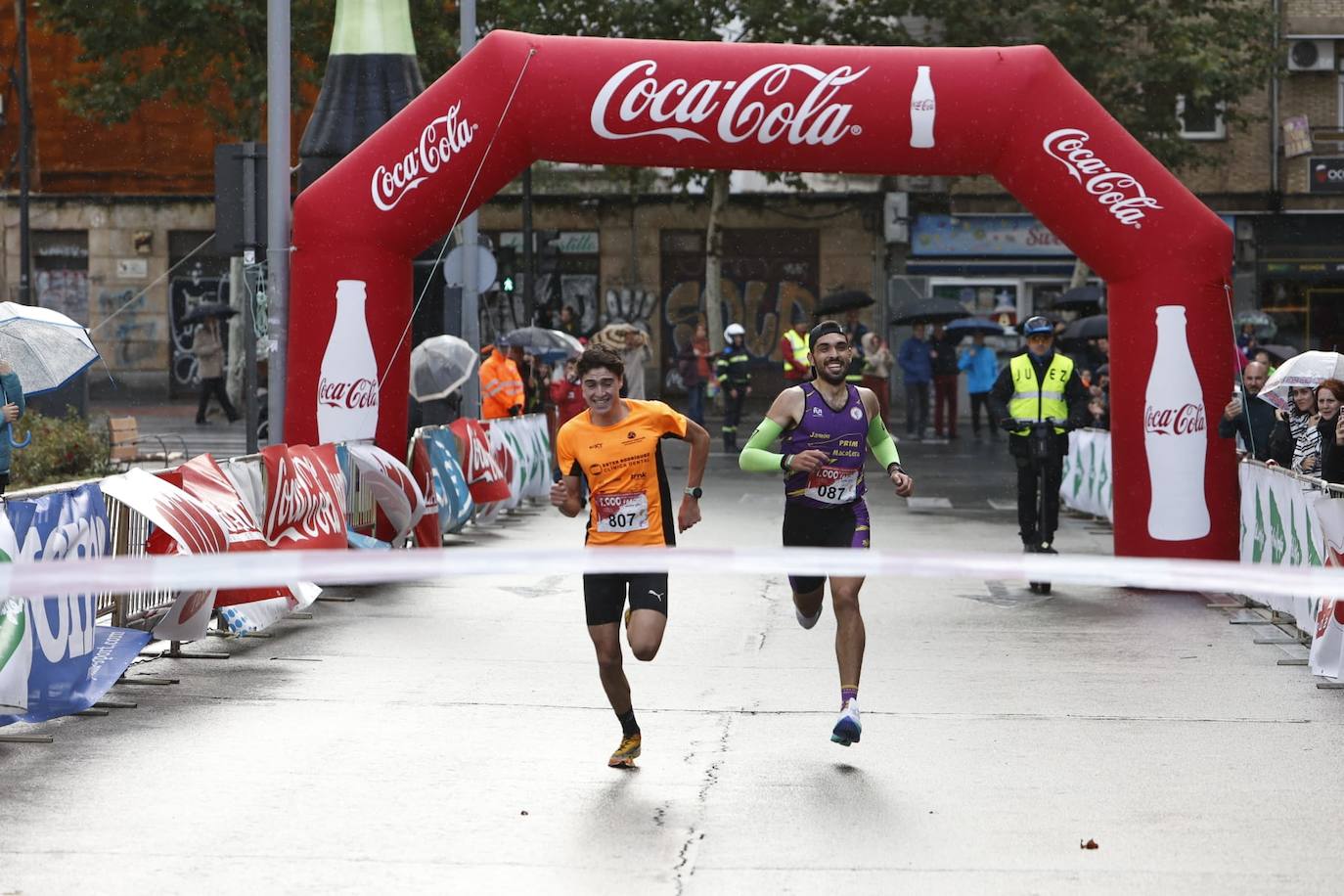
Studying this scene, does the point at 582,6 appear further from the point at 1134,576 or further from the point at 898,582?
the point at 1134,576

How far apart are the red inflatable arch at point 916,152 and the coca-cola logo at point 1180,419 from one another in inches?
0.4

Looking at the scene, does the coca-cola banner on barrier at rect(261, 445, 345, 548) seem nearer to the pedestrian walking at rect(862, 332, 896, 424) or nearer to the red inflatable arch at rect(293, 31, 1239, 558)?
the red inflatable arch at rect(293, 31, 1239, 558)

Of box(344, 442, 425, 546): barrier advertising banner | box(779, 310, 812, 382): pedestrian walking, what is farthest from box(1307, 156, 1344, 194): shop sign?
box(344, 442, 425, 546): barrier advertising banner

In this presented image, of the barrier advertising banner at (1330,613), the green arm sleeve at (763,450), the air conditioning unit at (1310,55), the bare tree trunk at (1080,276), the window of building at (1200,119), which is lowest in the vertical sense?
the barrier advertising banner at (1330,613)

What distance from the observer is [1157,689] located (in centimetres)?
975

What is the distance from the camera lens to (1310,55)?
39312 mm

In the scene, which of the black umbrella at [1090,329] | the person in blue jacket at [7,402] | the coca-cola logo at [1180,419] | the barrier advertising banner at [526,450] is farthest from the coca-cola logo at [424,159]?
the black umbrella at [1090,329]

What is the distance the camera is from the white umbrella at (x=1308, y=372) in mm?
12039

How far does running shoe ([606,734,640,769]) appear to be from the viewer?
7.80 meters

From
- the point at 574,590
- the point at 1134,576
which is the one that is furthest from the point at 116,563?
the point at 574,590

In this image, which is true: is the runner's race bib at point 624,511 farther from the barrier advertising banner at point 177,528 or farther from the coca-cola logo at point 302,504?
the coca-cola logo at point 302,504

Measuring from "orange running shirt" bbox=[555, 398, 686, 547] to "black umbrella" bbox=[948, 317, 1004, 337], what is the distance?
24486mm

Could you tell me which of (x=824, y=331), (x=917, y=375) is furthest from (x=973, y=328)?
(x=824, y=331)

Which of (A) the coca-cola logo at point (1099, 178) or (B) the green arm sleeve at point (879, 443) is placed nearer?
(B) the green arm sleeve at point (879, 443)
